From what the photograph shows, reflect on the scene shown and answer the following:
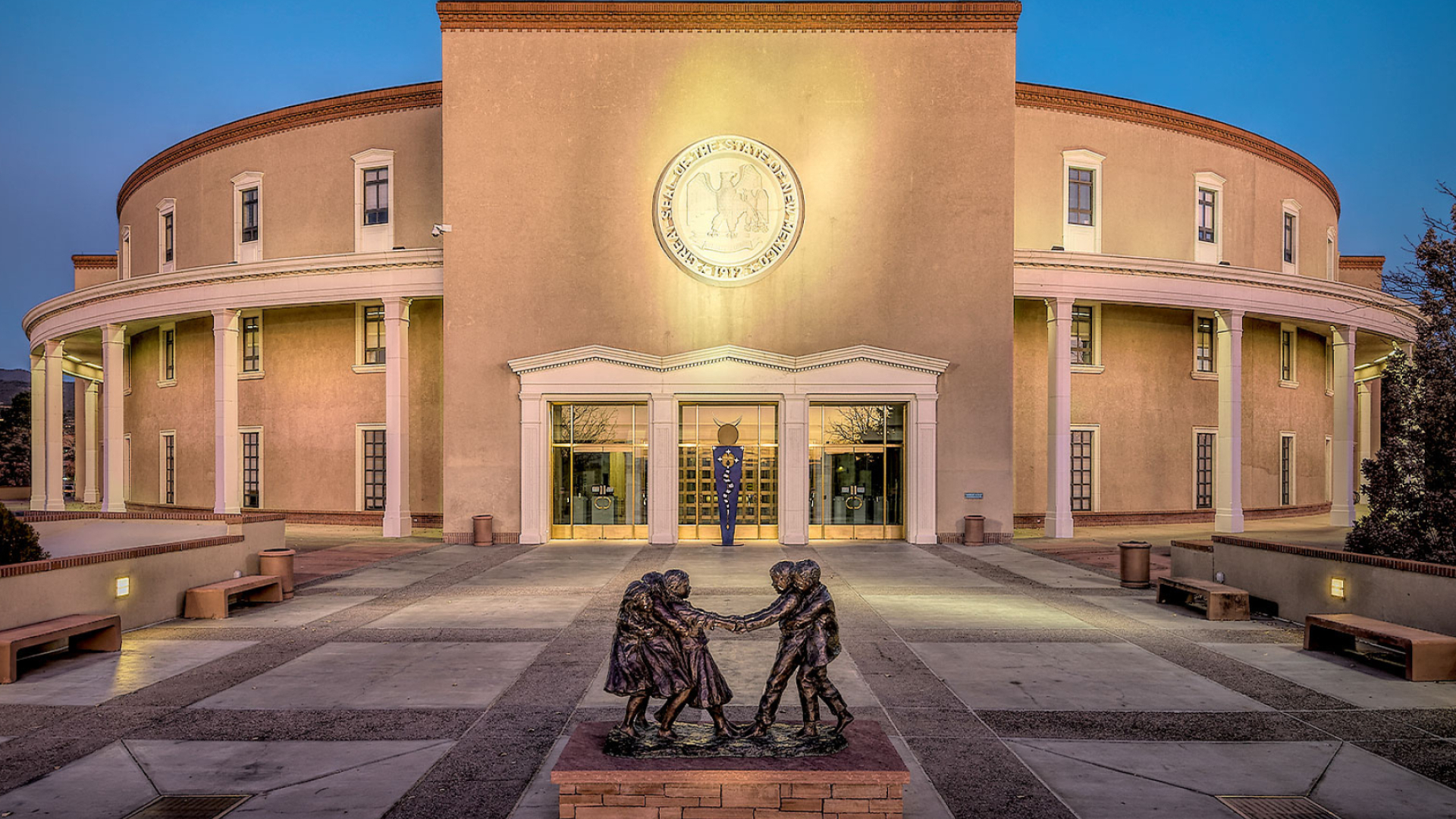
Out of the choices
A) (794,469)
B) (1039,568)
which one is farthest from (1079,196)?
(1039,568)

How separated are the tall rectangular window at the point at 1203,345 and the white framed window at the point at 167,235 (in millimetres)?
37790

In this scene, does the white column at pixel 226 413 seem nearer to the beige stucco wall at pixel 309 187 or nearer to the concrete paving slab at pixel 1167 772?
the beige stucco wall at pixel 309 187

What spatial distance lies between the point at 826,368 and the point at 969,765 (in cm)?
1646

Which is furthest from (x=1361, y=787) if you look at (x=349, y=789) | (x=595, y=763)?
(x=349, y=789)

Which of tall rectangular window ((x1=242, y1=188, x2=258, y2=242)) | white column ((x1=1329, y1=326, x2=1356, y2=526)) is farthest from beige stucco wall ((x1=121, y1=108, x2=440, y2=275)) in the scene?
white column ((x1=1329, y1=326, x2=1356, y2=526))

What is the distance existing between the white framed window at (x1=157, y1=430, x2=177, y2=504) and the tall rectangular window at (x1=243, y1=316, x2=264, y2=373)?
184 inches

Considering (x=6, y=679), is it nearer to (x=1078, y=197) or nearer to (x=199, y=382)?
(x=199, y=382)

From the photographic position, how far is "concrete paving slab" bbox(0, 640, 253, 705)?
845cm

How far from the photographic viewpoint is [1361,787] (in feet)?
20.0

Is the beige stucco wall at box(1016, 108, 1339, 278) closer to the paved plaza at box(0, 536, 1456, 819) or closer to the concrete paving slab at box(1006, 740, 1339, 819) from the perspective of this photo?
the paved plaza at box(0, 536, 1456, 819)

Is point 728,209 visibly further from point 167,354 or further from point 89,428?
point 89,428

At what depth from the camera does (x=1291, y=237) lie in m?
32.4

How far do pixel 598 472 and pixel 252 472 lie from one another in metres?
14.6

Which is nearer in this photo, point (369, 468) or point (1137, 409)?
point (369, 468)
